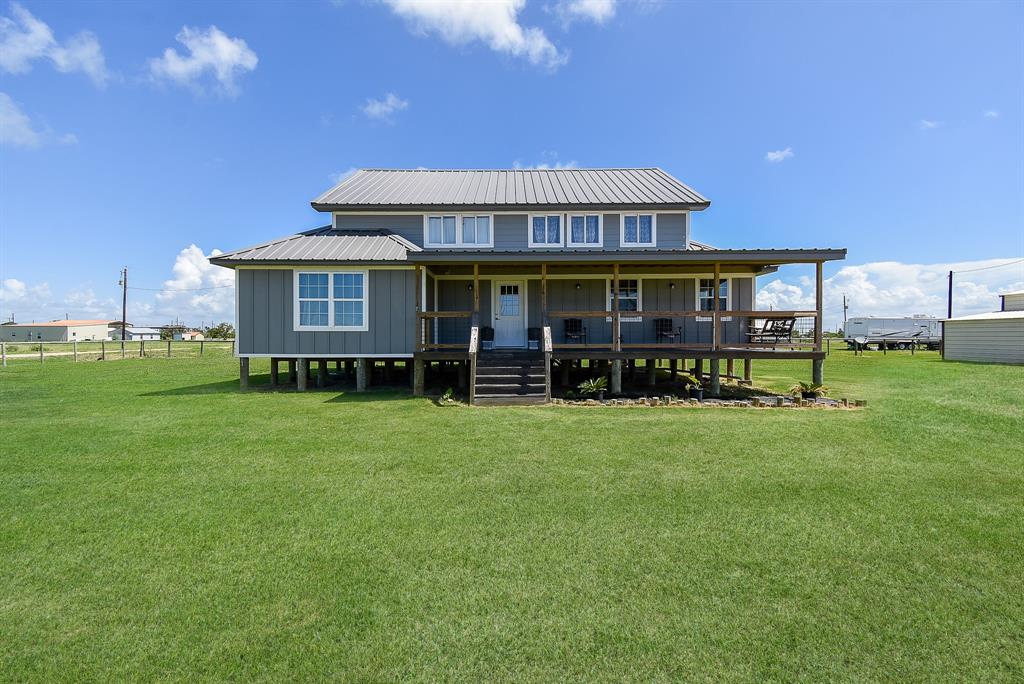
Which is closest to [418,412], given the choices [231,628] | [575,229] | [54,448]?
[54,448]

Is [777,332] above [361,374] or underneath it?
above

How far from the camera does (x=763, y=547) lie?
379cm

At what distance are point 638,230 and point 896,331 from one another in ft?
121

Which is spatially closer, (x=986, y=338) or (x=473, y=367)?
(x=473, y=367)

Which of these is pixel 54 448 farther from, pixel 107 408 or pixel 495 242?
pixel 495 242

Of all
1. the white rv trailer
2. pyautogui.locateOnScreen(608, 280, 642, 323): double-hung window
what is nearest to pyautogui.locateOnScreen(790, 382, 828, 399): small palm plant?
pyautogui.locateOnScreen(608, 280, 642, 323): double-hung window

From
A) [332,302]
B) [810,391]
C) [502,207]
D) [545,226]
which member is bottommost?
[810,391]

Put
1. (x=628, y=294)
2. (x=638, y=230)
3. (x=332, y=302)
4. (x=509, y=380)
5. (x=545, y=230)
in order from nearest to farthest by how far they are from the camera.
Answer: (x=509, y=380) < (x=332, y=302) < (x=628, y=294) < (x=638, y=230) < (x=545, y=230)

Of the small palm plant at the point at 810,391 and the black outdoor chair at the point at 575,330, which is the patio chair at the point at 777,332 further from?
the black outdoor chair at the point at 575,330

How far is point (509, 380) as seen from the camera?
11.2 m

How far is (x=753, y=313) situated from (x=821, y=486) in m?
7.63

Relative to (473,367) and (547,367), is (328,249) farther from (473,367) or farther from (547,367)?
(547,367)

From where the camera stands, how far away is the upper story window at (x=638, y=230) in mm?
15578

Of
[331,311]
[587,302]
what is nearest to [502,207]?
[587,302]
